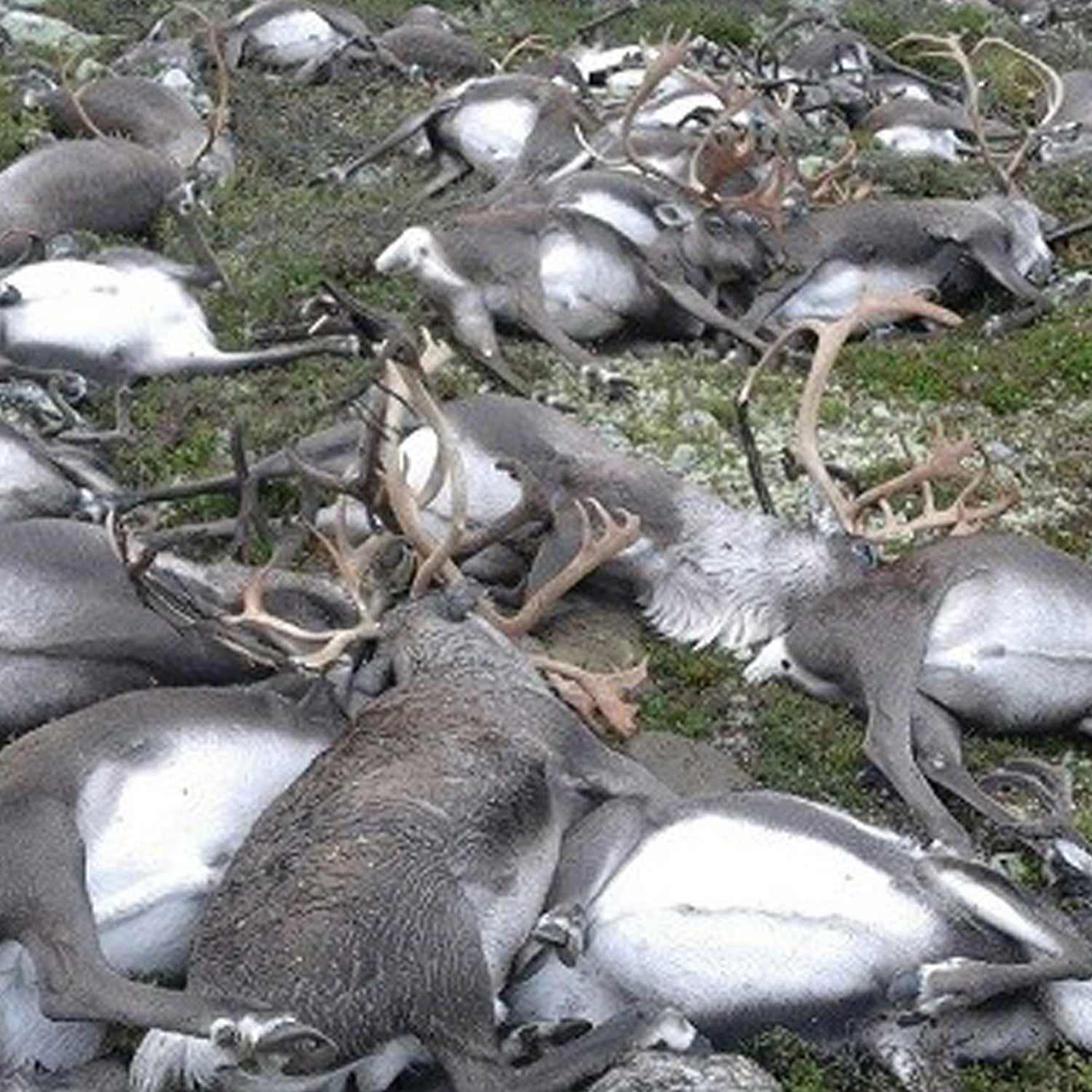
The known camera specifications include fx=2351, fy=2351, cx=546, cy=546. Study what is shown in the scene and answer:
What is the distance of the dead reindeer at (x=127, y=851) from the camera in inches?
194

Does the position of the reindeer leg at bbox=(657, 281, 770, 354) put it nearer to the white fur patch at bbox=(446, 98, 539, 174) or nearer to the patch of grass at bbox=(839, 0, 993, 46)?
the white fur patch at bbox=(446, 98, 539, 174)

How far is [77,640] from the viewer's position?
6.48 meters

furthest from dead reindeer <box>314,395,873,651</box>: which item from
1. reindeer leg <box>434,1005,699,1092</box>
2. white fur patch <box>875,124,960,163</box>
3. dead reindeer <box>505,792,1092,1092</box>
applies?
white fur patch <box>875,124,960,163</box>

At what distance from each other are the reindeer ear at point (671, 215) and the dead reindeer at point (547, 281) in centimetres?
36

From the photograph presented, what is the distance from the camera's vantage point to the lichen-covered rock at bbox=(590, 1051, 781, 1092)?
499 cm

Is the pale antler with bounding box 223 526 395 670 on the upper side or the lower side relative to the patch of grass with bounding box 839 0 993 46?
upper

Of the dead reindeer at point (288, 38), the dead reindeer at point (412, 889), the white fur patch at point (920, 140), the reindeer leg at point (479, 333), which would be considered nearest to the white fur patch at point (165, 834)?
the dead reindeer at point (412, 889)

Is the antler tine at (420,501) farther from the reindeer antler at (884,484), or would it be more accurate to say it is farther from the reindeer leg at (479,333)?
the reindeer leg at (479,333)

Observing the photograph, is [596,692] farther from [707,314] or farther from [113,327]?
[707,314]

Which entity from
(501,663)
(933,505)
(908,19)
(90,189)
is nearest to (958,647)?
(933,505)

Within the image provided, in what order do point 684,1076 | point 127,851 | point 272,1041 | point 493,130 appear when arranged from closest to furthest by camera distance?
1. point 272,1041
2. point 684,1076
3. point 127,851
4. point 493,130

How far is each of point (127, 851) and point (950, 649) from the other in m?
2.62

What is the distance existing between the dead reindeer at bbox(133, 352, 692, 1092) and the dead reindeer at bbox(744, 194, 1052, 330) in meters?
4.68

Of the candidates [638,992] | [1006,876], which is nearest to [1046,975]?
[1006,876]
